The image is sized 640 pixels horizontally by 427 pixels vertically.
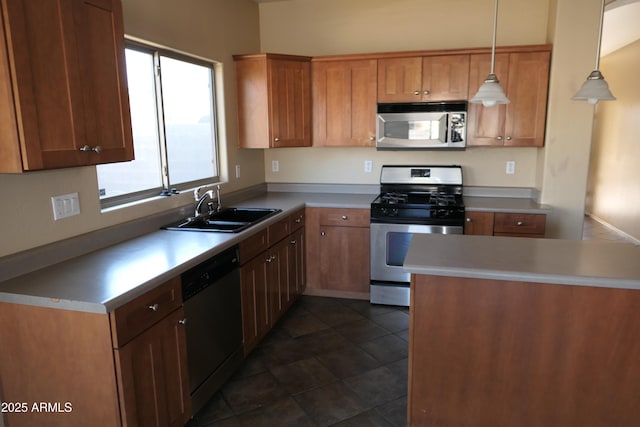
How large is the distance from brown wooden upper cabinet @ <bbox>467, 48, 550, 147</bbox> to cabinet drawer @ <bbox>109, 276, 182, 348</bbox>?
2833 millimetres

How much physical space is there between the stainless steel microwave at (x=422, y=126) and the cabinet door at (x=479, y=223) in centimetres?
62

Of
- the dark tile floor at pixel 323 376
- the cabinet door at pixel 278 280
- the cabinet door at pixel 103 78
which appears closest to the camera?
the cabinet door at pixel 103 78

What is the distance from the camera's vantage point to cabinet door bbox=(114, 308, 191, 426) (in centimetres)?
Answer: 173

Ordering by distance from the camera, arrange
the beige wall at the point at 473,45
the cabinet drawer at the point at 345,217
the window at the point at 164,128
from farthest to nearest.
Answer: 1. the cabinet drawer at the point at 345,217
2. the beige wall at the point at 473,45
3. the window at the point at 164,128

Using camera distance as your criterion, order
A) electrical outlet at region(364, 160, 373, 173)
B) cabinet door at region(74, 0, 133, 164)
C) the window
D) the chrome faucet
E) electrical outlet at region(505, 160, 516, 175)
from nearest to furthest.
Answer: cabinet door at region(74, 0, 133, 164), the window, the chrome faucet, electrical outlet at region(505, 160, 516, 175), electrical outlet at region(364, 160, 373, 173)

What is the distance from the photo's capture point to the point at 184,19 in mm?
3043

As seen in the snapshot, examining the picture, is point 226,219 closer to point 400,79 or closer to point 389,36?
point 400,79

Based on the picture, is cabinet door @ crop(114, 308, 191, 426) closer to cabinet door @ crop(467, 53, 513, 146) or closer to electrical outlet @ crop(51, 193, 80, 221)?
electrical outlet @ crop(51, 193, 80, 221)

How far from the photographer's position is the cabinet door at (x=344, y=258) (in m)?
3.83

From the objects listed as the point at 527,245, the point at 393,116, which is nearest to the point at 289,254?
the point at 393,116

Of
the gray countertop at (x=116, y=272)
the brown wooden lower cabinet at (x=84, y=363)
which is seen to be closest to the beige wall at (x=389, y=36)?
the gray countertop at (x=116, y=272)

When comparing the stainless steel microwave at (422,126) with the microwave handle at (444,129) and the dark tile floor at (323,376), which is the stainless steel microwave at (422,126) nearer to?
the microwave handle at (444,129)

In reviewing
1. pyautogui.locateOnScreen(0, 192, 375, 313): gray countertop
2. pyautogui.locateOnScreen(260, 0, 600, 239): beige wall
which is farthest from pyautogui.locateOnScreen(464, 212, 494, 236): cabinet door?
pyautogui.locateOnScreen(0, 192, 375, 313): gray countertop

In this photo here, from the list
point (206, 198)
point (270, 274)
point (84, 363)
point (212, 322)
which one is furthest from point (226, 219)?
point (84, 363)
